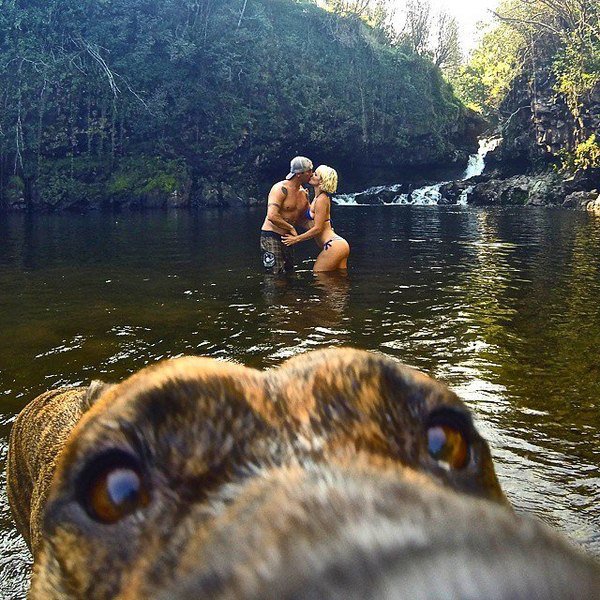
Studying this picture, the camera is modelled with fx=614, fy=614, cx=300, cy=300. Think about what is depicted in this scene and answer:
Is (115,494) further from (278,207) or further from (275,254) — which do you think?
(278,207)

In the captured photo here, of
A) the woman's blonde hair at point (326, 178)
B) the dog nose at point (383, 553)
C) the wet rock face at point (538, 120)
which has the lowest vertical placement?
the dog nose at point (383, 553)

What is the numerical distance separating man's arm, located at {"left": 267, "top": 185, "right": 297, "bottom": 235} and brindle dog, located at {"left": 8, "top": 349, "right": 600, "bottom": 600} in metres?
11.0

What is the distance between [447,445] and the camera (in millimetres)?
1426

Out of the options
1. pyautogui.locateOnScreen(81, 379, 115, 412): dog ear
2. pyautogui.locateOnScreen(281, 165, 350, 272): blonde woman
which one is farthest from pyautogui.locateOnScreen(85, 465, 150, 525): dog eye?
pyautogui.locateOnScreen(281, 165, 350, 272): blonde woman

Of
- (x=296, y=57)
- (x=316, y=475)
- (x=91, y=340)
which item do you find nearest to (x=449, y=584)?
(x=316, y=475)

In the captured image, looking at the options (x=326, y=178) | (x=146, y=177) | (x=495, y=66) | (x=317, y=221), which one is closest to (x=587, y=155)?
(x=495, y=66)

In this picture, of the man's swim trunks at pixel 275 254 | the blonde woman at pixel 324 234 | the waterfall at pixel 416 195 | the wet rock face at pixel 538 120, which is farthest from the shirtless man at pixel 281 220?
the wet rock face at pixel 538 120

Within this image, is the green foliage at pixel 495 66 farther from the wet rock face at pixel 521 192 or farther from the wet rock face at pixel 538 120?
the wet rock face at pixel 521 192

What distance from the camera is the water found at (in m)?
4.30

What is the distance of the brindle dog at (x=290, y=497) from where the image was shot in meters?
0.72

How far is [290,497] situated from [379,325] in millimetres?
7188

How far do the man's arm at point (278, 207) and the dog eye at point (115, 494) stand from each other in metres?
11.3

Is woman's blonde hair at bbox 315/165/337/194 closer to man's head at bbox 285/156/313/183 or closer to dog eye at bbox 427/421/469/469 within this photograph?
man's head at bbox 285/156/313/183

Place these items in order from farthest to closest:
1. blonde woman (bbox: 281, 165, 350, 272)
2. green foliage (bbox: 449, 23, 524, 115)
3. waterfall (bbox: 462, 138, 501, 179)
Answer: waterfall (bbox: 462, 138, 501, 179)
green foliage (bbox: 449, 23, 524, 115)
blonde woman (bbox: 281, 165, 350, 272)
